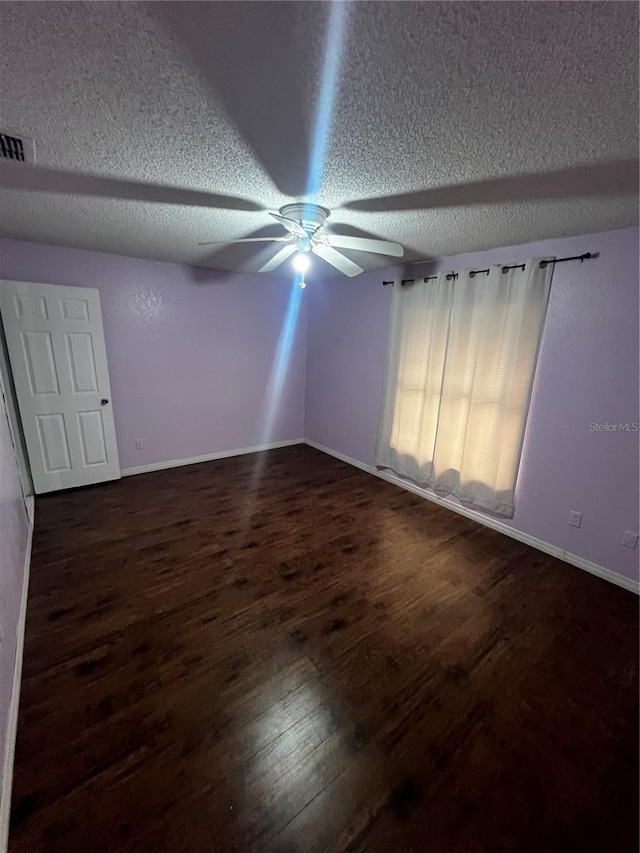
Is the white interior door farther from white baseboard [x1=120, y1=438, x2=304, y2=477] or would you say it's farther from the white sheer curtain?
the white sheer curtain

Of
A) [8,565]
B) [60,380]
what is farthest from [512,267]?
[60,380]

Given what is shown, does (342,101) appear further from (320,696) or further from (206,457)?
(206,457)

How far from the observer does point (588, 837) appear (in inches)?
44.5

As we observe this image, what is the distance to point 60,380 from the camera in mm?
3193

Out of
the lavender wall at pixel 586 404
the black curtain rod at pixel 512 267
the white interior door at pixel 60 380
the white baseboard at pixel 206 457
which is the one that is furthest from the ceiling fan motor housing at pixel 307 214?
the white baseboard at pixel 206 457

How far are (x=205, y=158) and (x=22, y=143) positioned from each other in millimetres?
708

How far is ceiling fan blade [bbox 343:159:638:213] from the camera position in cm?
148

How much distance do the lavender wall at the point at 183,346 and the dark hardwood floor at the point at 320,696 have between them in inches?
60.2

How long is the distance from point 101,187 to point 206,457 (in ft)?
9.99

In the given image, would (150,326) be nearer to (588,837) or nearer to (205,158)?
(205,158)

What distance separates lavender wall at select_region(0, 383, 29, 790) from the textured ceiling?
1.58 m

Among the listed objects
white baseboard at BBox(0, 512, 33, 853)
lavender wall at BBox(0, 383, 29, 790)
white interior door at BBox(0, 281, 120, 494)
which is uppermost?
white interior door at BBox(0, 281, 120, 494)

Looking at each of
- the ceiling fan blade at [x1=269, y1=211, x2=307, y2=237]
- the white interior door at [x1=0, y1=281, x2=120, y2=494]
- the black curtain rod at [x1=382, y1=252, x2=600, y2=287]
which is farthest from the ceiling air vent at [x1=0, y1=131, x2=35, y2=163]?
the black curtain rod at [x1=382, y1=252, x2=600, y2=287]

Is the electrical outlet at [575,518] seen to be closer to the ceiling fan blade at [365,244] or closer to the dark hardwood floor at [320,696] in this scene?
the dark hardwood floor at [320,696]
